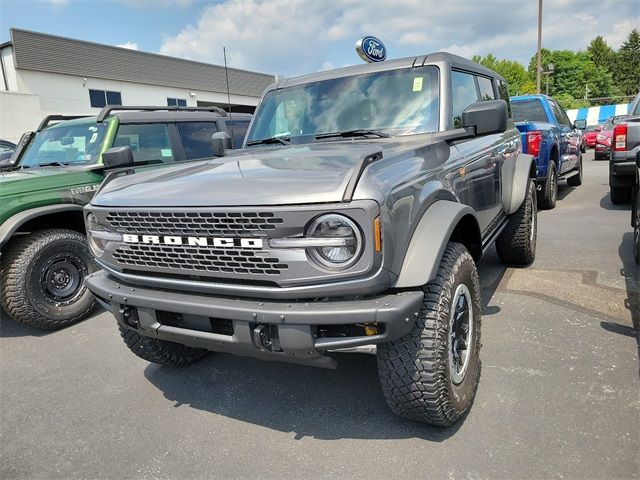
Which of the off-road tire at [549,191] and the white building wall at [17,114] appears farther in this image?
the white building wall at [17,114]

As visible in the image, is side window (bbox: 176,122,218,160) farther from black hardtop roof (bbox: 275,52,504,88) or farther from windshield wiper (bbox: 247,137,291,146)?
windshield wiper (bbox: 247,137,291,146)

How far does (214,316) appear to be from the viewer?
2062 millimetres

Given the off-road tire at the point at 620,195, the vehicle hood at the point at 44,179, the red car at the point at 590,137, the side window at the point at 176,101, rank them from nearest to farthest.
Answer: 1. the vehicle hood at the point at 44,179
2. the off-road tire at the point at 620,195
3. the red car at the point at 590,137
4. the side window at the point at 176,101

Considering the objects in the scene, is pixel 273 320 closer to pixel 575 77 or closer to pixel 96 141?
pixel 96 141

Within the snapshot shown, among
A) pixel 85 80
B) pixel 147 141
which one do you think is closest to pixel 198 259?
pixel 147 141

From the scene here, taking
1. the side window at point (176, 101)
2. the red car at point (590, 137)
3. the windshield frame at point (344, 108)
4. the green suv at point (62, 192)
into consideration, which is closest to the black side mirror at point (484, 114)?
the windshield frame at point (344, 108)

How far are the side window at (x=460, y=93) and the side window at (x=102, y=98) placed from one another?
2744 centimetres

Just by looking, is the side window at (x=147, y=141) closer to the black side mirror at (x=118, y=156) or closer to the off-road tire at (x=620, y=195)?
the black side mirror at (x=118, y=156)

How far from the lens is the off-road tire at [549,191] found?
7338 mm

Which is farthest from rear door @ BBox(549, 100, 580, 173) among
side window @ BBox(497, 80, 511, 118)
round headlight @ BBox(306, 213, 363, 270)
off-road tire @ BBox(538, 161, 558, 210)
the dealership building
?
the dealership building

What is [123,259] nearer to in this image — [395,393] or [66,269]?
[395,393]

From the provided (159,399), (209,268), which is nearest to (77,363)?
(159,399)

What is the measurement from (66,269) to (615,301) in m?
4.74

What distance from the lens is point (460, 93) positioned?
3.34 meters
